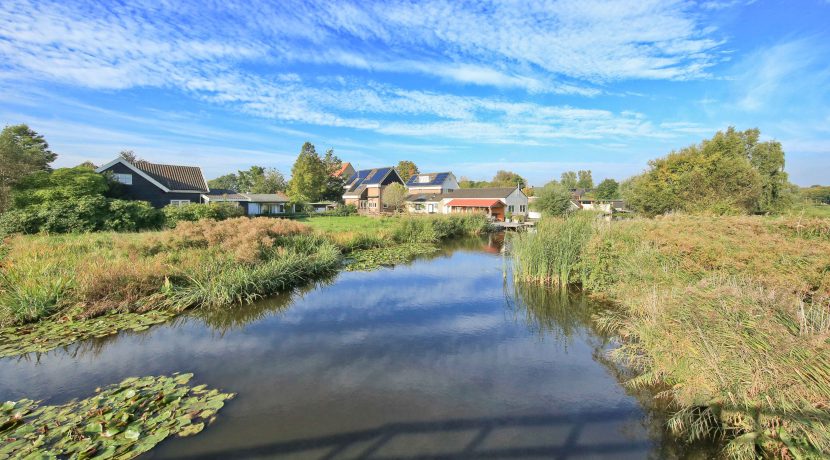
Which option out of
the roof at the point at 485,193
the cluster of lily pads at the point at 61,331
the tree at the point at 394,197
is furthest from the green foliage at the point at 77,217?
the roof at the point at 485,193

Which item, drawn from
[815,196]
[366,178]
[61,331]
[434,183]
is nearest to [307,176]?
[366,178]

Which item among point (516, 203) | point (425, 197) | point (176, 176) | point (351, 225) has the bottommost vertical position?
point (351, 225)

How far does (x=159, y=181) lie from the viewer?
87.4 ft

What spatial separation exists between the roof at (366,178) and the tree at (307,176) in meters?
8.95

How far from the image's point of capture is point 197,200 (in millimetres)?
28062

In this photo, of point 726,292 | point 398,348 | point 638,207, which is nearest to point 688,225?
point 726,292

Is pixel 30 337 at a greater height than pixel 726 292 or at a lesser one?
lesser

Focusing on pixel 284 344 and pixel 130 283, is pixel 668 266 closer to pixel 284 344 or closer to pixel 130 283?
pixel 284 344

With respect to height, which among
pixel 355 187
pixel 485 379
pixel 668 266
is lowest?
pixel 485 379

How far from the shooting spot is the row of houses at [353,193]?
84.0ft

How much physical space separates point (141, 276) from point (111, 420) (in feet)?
18.1

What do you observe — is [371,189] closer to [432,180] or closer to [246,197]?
[432,180]

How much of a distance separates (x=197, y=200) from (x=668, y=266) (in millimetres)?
31183

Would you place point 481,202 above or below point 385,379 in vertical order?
above
